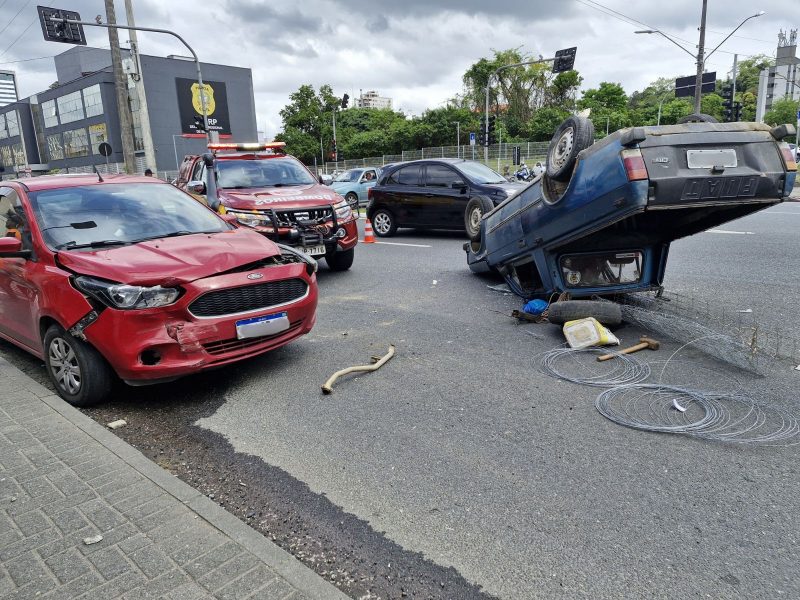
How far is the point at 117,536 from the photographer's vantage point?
8.69 feet

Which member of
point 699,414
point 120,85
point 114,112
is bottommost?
point 699,414

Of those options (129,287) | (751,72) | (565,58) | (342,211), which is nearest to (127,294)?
(129,287)

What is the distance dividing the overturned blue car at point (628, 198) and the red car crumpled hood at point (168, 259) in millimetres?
2821

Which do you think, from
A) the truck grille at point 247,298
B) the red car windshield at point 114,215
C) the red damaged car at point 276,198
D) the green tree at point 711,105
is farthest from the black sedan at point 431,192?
the green tree at point 711,105

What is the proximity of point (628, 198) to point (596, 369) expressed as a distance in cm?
143

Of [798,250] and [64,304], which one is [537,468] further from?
[798,250]

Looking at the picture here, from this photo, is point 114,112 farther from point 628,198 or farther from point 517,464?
point 517,464

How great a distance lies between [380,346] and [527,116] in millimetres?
64849

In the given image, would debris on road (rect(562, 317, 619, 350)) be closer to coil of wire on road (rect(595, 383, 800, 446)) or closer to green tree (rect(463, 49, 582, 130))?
coil of wire on road (rect(595, 383, 800, 446))

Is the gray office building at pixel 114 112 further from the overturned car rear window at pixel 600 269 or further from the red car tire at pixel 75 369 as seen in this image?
the overturned car rear window at pixel 600 269

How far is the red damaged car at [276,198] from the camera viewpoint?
825 cm

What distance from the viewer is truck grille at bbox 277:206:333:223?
27.2 ft

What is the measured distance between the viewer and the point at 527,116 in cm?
6506

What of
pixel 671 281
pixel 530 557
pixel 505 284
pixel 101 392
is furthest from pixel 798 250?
pixel 101 392
